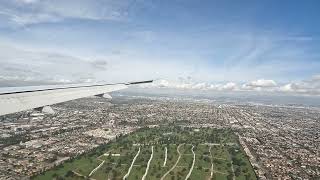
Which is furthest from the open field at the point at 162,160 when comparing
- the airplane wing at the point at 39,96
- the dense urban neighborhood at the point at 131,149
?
the airplane wing at the point at 39,96

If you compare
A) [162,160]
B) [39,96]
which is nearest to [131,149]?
[162,160]

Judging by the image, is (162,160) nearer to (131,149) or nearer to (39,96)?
(131,149)

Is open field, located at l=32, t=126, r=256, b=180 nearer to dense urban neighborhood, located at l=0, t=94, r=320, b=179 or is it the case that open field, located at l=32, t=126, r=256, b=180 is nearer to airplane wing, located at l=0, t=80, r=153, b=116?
dense urban neighborhood, located at l=0, t=94, r=320, b=179

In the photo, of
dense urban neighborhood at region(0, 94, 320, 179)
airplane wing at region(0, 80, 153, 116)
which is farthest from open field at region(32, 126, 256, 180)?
airplane wing at region(0, 80, 153, 116)

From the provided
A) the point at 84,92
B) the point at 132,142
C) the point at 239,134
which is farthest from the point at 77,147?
the point at 84,92

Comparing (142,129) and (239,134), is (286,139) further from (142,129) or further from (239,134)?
(142,129)

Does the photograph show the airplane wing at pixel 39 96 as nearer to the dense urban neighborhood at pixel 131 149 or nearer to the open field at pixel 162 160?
the dense urban neighborhood at pixel 131 149
